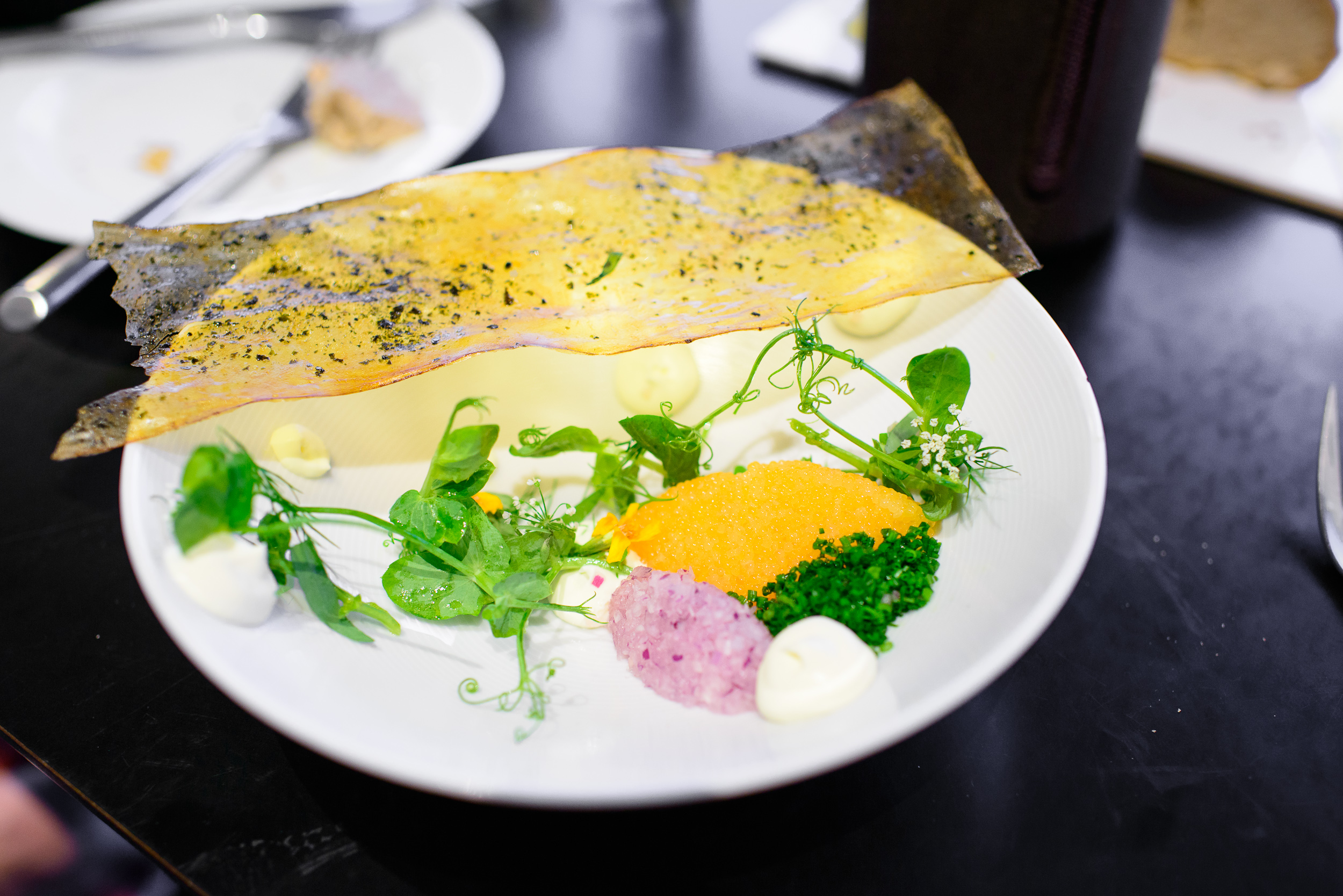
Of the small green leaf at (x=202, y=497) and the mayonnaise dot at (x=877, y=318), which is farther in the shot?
the mayonnaise dot at (x=877, y=318)

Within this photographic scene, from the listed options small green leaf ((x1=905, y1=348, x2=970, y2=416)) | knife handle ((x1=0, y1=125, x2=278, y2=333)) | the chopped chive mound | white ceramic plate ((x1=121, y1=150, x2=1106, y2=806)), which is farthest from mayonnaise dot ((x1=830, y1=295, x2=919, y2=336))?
knife handle ((x1=0, y1=125, x2=278, y2=333))

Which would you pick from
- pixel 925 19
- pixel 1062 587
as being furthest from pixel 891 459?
pixel 925 19

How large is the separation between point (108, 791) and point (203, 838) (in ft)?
0.36

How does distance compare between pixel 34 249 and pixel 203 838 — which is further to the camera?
pixel 34 249

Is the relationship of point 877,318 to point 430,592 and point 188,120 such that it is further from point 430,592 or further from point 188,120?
point 188,120

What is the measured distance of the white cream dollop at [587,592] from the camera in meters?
0.74

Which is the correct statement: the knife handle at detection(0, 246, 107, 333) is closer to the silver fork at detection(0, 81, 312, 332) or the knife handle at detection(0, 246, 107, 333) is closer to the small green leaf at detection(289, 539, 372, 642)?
the silver fork at detection(0, 81, 312, 332)

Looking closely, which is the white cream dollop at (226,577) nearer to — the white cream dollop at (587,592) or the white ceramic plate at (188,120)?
the white cream dollop at (587,592)

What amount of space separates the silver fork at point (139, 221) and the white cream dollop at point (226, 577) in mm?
531

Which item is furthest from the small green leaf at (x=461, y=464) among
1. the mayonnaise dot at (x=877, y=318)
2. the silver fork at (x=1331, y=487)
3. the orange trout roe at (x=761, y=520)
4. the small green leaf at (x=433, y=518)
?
the silver fork at (x=1331, y=487)

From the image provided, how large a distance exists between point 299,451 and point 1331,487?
0.97 meters

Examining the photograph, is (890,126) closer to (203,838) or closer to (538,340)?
(538,340)

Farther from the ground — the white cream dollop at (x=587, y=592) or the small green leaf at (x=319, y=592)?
the small green leaf at (x=319, y=592)

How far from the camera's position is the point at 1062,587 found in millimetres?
606
